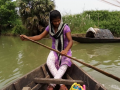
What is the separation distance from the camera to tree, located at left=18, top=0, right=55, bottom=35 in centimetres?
1043

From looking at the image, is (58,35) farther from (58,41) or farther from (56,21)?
(56,21)

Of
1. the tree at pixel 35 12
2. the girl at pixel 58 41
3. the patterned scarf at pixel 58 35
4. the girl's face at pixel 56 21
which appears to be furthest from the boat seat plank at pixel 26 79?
the tree at pixel 35 12

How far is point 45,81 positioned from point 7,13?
1621cm

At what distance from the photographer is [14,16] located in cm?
1623

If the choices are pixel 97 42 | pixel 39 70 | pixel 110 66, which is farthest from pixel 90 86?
pixel 97 42

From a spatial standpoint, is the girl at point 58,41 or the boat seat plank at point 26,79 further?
the girl at point 58,41

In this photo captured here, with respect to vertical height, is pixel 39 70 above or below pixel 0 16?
below

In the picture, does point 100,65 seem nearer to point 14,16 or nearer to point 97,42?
point 97,42

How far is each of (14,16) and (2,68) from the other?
1417 cm

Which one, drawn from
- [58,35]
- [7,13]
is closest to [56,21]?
[58,35]

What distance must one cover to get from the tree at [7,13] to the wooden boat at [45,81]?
14.9 meters

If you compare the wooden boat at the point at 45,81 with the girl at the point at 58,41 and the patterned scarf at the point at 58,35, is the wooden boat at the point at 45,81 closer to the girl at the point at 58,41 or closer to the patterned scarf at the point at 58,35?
the girl at the point at 58,41

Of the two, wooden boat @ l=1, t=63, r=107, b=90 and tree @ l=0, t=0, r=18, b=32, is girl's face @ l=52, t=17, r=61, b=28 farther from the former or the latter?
tree @ l=0, t=0, r=18, b=32

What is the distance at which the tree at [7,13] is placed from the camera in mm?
15529
